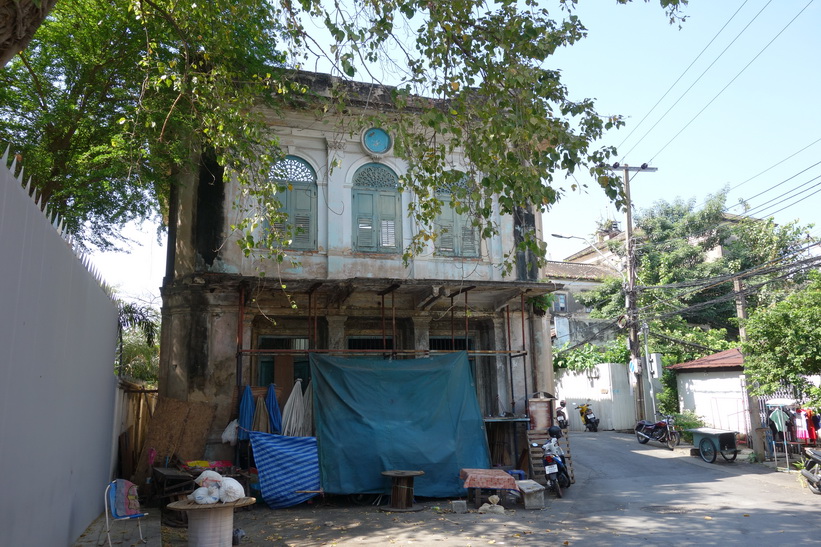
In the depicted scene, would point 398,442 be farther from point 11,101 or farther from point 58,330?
point 11,101

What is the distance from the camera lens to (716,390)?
63.0ft

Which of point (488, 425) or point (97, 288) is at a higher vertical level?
point (97, 288)

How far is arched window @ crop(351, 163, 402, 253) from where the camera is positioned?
44.4ft

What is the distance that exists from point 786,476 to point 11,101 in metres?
16.1

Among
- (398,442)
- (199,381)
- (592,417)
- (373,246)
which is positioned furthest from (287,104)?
(592,417)

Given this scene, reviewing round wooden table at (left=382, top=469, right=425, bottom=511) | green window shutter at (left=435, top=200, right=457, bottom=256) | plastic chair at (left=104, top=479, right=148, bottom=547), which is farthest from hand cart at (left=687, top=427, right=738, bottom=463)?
plastic chair at (left=104, top=479, right=148, bottom=547)

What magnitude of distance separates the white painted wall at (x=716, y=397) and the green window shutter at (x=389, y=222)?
10.3 m

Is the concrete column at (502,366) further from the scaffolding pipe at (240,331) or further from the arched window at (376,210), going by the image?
the scaffolding pipe at (240,331)

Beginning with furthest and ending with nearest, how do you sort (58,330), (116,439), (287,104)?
(287,104), (116,439), (58,330)

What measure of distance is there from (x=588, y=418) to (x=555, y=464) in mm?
12525

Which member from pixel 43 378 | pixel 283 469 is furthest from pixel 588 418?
pixel 43 378

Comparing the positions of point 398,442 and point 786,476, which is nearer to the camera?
point 398,442

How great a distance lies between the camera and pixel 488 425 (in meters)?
13.5

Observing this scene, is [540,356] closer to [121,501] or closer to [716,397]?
[716,397]
